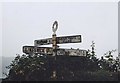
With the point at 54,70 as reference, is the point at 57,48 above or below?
above

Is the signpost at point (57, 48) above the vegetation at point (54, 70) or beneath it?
above

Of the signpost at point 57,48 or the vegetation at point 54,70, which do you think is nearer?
the signpost at point 57,48

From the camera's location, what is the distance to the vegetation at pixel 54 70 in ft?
45.2

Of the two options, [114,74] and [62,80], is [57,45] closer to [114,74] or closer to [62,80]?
[62,80]

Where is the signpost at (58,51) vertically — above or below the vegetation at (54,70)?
above

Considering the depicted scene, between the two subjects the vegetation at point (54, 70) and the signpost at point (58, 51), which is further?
the vegetation at point (54, 70)

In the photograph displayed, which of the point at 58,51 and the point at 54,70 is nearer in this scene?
the point at 58,51

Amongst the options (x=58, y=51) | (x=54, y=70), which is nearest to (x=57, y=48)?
(x=58, y=51)

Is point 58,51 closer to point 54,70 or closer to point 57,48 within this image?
point 57,48

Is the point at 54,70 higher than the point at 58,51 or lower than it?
lower

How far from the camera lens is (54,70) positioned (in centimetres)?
1374

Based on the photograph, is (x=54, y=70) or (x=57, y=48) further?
(x=54, y=70)

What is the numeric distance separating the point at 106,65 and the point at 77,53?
4.32m

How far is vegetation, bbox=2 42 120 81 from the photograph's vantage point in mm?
13773
